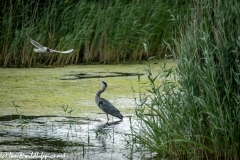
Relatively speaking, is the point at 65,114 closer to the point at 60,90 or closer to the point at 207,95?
the point at 60,90

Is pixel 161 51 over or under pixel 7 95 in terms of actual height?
over

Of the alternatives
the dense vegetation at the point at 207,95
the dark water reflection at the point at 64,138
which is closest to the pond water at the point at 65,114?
the dark water reflection at the point at 64,138

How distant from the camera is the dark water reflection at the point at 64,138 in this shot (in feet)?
13.2

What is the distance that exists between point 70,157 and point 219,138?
1054 millimetres

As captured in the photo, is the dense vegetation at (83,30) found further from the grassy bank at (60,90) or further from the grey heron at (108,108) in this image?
the grey heron at (108,108)

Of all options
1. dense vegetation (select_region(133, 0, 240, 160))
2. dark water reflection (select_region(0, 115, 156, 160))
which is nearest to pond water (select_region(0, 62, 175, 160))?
dark water reflection (select_region(0, 115, 156, 160))

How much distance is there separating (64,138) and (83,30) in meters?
4.35

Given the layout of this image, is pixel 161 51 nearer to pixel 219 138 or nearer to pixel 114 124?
pixel 114 124

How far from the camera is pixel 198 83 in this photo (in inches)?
144

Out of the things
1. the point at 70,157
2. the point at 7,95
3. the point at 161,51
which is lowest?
the point at 70,157

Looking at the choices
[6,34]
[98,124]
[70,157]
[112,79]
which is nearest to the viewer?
[70,157]

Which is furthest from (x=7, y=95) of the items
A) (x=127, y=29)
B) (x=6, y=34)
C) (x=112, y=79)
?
(x=127, y=29)

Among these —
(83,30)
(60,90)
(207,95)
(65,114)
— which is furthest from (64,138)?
(83,30)

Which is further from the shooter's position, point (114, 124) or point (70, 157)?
point (114, 124)
